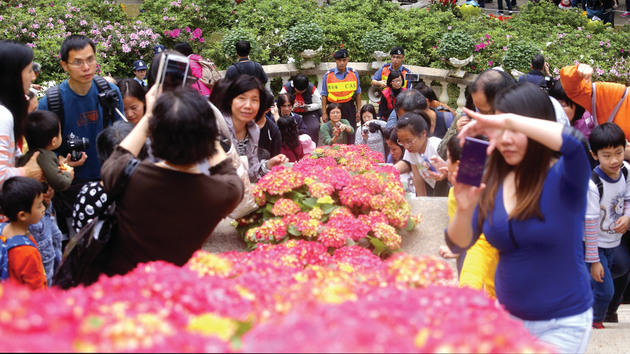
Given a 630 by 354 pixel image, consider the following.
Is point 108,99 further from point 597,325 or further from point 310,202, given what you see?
point 597,325

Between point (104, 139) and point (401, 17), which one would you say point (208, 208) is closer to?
point (104, 139)

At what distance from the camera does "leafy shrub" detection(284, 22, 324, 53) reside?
9.59 meters

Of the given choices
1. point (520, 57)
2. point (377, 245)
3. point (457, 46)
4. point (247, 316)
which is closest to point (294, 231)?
point (377, 245)

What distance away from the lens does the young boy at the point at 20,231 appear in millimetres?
3518

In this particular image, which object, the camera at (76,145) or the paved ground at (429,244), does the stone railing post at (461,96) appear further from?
the camera at (76,145)

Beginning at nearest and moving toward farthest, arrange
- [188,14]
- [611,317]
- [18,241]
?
[18,241] → [611,317] → [188,14]

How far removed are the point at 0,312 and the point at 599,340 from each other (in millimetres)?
4150

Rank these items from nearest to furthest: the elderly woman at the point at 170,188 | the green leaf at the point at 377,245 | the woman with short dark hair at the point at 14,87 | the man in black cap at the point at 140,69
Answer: the elderly woman at the point at 170,188 → the woman with short dark hair at the point at 14,87 → the green leaf at the point at 377,245 → the man in black cap at the point at 140,69

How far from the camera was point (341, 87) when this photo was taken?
27.6 ft

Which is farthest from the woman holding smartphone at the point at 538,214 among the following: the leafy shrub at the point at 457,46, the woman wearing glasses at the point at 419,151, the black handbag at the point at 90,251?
the leafy shrub at the point at 457,46

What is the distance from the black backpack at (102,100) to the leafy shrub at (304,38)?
5.42 meters

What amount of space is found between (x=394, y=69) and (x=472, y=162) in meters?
6.32

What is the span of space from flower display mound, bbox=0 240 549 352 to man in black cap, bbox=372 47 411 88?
6619mm

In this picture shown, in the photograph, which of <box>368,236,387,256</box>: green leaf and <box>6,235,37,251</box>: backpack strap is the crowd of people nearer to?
<box>6,235,37,251</box>: backpack strap
